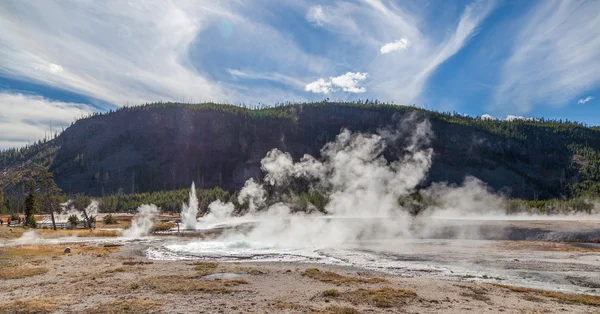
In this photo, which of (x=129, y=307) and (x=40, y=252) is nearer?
(x=129, y=307)

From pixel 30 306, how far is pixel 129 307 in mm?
5026

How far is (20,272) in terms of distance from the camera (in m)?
28.2

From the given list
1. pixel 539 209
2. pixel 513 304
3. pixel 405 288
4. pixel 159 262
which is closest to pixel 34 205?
pixel 159 262

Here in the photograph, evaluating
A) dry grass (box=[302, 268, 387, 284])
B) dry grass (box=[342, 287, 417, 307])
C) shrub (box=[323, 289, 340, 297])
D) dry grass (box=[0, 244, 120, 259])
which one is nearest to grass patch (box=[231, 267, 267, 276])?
dry grass (box=[302, 268, 387, 284])

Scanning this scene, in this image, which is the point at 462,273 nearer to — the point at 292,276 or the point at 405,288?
the point at 405,288

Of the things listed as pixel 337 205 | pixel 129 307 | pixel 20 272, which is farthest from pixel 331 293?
pixel 337 205

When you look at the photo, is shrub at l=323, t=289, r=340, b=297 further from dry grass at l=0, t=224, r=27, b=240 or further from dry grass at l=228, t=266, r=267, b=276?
dry grass at l=0, t=224, r=27, b=240

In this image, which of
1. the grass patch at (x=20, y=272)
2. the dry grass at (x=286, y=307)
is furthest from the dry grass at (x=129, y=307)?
the grass patch at (x=20, y=272)

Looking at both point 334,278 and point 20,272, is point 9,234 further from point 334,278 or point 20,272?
point 334,278

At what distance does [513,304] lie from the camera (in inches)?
826

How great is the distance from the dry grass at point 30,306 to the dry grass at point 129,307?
2305 millimetres

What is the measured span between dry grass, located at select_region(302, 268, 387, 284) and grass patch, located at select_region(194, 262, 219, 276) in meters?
7.76

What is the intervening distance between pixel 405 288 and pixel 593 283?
15.9 meters

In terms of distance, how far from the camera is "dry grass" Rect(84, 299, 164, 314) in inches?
715
